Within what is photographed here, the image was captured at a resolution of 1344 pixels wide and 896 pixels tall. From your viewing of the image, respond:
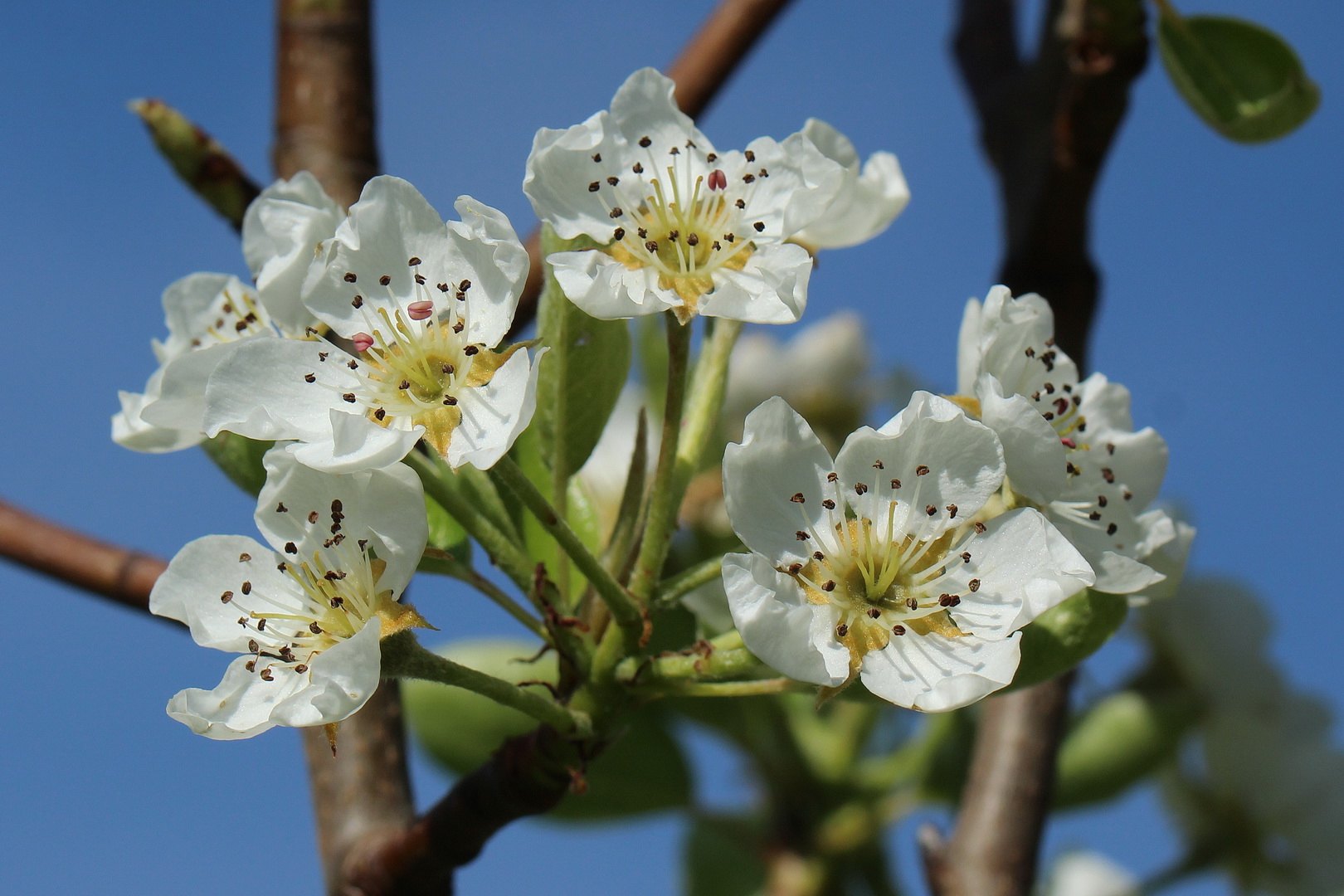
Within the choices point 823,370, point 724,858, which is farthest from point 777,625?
point 823,370

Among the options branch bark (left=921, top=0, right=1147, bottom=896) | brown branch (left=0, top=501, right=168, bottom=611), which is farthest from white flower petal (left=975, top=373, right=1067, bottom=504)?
brown branch (left=0, top=501, right=168, bottom=611)

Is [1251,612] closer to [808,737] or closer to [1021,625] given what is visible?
[808,737]

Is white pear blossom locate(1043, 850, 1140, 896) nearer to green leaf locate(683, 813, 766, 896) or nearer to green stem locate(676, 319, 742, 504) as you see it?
green leaf locate(683, 813, 766, 896)

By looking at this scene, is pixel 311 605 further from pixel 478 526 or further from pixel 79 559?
pixel 79 559

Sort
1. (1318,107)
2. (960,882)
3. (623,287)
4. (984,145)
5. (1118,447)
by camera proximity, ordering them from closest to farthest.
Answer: (623,287) < (1118,447) < (1318,107) < (960,882) < (984,145)

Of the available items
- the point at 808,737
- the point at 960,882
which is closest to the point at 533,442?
the point at 960,882
